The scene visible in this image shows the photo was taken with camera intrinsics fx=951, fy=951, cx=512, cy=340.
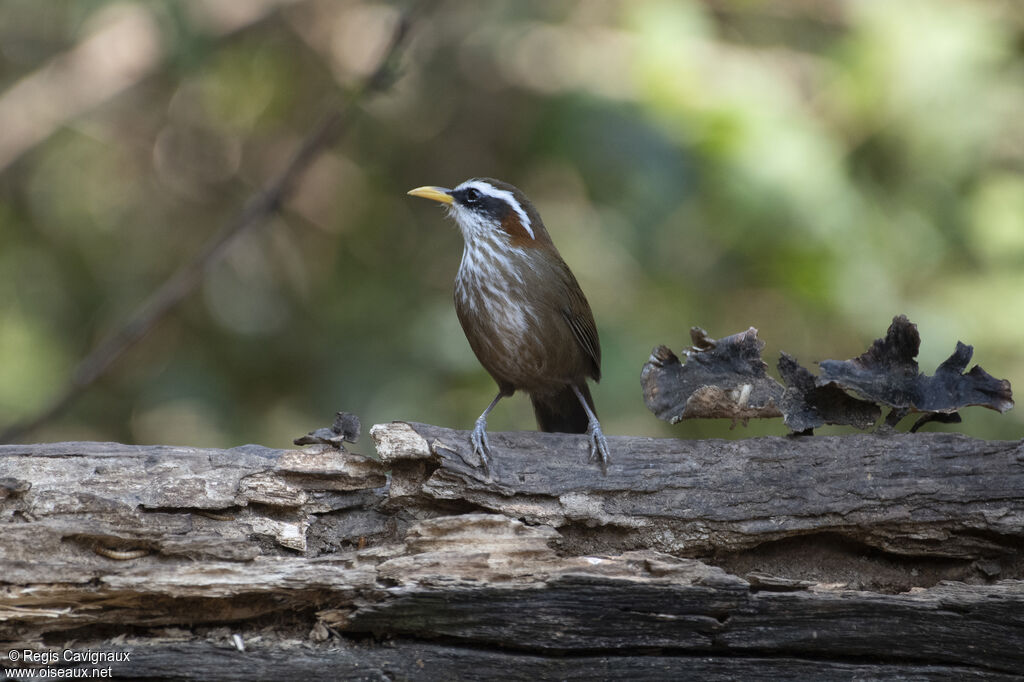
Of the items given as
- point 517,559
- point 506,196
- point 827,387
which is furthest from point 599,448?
point 506,196

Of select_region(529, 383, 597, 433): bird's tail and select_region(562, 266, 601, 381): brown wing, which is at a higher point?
select_region(562, 266, 601, 381): brown wing

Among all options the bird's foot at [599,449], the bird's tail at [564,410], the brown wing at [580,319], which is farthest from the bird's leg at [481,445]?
the bird's tail at [564,410]

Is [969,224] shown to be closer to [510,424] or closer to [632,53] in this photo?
[632,53]

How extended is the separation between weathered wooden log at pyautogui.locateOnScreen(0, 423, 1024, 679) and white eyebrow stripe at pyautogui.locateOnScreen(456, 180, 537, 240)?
1591mm

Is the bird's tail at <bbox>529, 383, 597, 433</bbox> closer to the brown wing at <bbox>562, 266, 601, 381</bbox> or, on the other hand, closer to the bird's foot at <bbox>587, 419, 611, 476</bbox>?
A: the brown wing at <bbox>562, 266, 601, 381</bbox>

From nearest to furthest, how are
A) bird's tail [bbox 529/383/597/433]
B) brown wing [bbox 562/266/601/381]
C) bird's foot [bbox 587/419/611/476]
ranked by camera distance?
bird's foot [bbox 587/419/611/476], brown wing [bbox 562/266/601/381], bird's tail [bbox 529/383/597/433]

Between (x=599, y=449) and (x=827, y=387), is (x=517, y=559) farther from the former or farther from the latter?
(x=827, y=387)

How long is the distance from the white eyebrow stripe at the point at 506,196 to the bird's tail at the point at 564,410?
84 cm

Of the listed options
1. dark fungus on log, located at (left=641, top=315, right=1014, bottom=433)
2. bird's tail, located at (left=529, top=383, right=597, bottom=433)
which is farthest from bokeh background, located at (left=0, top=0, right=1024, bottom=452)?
dark fungus on log, located at (left=641, top=315, right=1014, bottom=433)

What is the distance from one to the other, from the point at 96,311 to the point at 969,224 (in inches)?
246

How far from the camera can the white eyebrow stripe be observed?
4895mm

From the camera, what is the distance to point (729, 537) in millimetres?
3453

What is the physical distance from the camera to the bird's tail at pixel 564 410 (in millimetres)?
5016

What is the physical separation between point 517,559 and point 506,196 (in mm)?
2261
